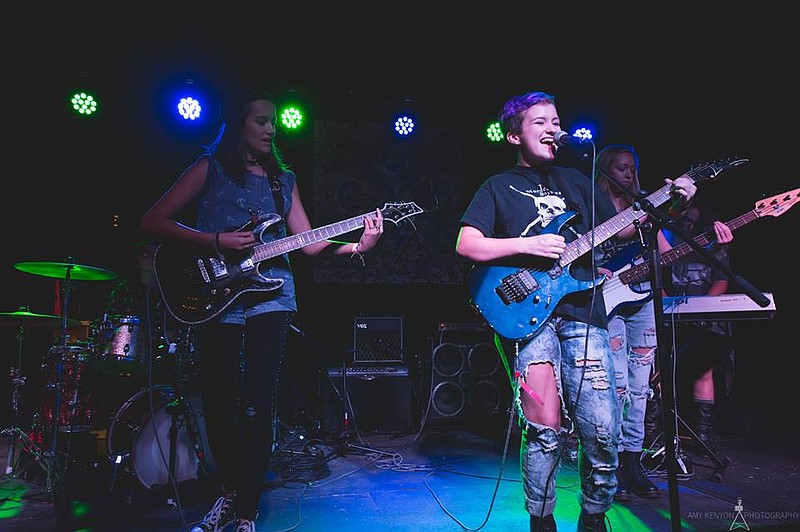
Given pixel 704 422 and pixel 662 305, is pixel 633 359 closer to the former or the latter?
pixel 704 422

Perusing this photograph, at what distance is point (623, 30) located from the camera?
5.40 metres

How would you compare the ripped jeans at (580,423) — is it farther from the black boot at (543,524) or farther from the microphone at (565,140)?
the microphone at (565,140)

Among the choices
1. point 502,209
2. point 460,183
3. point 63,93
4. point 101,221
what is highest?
point 63,93

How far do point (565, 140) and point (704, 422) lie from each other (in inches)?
138

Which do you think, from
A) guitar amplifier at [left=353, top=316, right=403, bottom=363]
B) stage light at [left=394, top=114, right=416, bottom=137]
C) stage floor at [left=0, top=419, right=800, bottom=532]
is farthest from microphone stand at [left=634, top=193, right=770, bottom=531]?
stage light at [left=394, top=114, right=416, bottom=137]

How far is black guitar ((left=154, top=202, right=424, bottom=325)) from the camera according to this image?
2.62 metres

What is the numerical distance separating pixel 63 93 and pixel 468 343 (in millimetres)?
5856

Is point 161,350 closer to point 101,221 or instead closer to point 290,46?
point 101,221

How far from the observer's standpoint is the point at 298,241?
9.54 ft

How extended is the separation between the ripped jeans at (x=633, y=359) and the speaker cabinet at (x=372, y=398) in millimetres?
2840

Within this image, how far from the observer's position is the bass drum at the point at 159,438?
3.80m

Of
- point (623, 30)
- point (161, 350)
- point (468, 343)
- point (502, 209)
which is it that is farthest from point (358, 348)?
point (623, 30)

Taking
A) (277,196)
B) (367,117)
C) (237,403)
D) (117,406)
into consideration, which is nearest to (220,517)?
(237,403)

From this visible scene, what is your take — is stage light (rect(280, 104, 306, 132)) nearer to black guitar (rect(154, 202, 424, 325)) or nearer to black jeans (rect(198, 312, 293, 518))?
black guitar (rect(154, 202, 424, 325))
